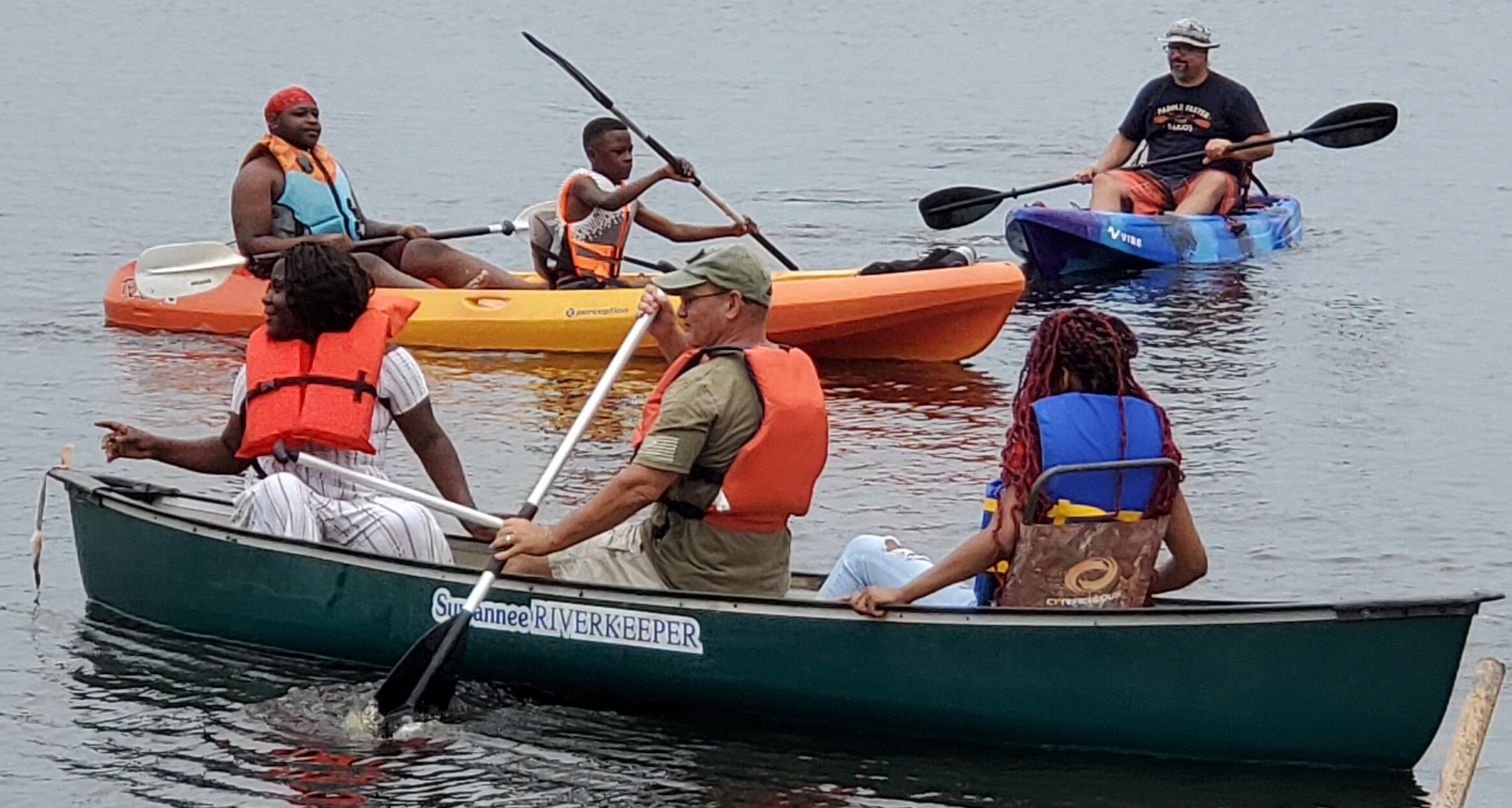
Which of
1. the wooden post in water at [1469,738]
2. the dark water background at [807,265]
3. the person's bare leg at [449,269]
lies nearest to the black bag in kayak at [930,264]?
the dark water background at [807,265]

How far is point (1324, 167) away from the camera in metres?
20.0

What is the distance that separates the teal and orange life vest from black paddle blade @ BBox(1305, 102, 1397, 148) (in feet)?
19.5

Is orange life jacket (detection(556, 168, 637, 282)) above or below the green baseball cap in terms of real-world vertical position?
below

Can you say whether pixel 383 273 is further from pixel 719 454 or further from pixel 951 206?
pixel 719 454

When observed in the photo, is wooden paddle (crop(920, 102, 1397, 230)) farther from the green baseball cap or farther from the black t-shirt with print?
the green baseball cap

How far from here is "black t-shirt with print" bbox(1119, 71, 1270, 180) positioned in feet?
45.4

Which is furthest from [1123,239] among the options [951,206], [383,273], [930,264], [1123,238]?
[383,273]

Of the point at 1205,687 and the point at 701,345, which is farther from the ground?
the point at 701,345

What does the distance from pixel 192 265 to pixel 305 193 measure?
131 cm

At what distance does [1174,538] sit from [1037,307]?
292 inches

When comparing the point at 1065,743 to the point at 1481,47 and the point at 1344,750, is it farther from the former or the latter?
the point at 1481,47

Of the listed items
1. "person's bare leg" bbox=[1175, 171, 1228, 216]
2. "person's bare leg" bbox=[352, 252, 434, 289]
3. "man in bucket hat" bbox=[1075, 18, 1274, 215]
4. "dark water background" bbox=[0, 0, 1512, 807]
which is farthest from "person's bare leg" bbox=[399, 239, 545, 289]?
"person's bare leg" bbox=[1175, 171, 1228, 216]

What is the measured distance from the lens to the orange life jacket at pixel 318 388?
6867mm

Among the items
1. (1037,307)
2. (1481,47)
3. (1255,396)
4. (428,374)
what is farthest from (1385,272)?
(1481,47)
